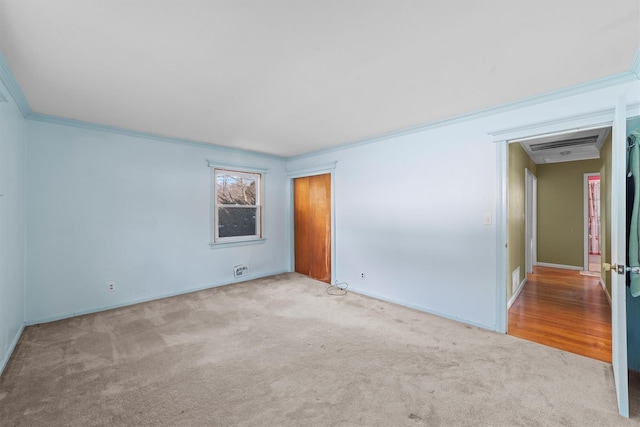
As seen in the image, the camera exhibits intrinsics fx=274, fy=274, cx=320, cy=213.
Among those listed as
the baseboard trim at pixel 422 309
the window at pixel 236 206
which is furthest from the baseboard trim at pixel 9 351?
the baseboard trim at pixel 422 309

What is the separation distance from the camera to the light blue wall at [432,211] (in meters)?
2.95

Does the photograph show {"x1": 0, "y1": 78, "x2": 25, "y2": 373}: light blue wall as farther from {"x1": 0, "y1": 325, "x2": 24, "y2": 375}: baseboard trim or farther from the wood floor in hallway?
the wood floor in hallway

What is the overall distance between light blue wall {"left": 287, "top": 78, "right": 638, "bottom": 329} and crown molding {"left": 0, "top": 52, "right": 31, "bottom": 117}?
3.67 m

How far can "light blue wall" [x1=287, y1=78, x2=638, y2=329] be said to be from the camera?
2.95 metres

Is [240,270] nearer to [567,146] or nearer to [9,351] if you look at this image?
[9,351]

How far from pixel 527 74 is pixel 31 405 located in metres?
4.36

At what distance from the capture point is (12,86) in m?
2.37

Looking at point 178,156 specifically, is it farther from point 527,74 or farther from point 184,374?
point 527,74

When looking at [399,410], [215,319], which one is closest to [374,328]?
[399,410]

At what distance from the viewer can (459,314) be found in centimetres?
320

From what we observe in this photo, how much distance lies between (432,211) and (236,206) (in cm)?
329

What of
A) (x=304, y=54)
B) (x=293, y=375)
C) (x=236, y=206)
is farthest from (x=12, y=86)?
(x=293, y=375)

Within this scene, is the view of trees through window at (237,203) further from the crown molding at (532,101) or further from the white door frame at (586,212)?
the white door frame at (586,212)

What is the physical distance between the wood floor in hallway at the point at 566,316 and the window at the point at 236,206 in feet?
13.6
